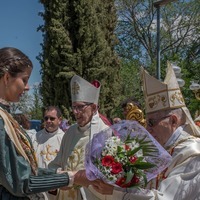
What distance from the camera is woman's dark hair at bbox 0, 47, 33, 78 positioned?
285cm

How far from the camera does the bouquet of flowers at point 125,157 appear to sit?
9.54ft

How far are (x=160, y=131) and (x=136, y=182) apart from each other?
26.4 inches

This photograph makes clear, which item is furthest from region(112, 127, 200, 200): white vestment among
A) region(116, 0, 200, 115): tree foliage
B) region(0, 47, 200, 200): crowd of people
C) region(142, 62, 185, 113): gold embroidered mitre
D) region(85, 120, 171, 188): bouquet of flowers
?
region(116, 0, 200, 115): tree foliage

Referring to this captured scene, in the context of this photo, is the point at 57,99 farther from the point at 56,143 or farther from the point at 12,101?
the point at 12,101

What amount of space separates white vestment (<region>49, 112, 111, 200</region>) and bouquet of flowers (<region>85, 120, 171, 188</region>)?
220 cm

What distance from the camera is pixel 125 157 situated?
2.94m

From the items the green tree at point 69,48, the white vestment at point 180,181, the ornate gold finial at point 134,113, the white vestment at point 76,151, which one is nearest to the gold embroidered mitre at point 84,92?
the white vestment at point 76,151

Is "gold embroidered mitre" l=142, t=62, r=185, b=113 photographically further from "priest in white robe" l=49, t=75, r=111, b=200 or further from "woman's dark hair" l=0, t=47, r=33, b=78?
"priest in white robe" l=49, t=75, r=111, b=200

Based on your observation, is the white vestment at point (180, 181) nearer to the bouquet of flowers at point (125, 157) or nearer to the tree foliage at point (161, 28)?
the bouquet of flowers at point (125, 157)

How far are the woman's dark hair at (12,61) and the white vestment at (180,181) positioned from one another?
3.31ft

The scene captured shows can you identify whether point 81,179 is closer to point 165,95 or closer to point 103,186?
point 103,186

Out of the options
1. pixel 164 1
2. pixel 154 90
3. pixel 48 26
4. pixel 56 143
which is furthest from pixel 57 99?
pixel 154 90

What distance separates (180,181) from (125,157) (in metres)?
0.43

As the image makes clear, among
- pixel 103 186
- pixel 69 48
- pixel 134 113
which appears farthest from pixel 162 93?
pixel 69 48
